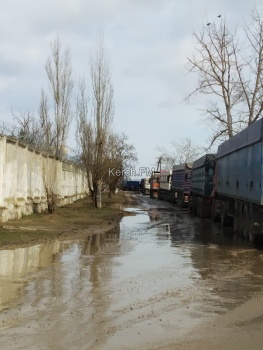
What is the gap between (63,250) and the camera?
13.1m

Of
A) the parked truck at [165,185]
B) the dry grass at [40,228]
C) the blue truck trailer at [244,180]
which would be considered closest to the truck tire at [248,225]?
the blue truck trailer at [244,180]

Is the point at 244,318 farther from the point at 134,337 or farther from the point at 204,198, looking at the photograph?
the point at 204,198

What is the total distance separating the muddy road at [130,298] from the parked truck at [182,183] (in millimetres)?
25207

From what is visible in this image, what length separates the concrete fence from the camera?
19.5 meters

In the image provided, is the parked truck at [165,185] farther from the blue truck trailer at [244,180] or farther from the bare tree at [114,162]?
the blue truck trailer at [244,180]

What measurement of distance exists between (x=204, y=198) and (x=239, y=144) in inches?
450

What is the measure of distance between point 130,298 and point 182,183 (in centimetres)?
3336

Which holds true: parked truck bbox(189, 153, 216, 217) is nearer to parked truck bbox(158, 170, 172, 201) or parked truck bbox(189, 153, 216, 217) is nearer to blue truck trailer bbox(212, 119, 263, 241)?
blue truck trailer bbox(212, 119, 263, 241)

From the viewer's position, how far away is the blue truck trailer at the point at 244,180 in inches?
546

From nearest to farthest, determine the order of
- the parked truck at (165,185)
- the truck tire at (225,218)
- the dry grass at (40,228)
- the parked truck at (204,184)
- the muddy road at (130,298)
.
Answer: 1. the muddy road at (130,298)
2. the dry grass at (40,228)
3. the truck tire at (225,218)
4. the parked truck at (204,184)
5. the parked truck at (165,185)

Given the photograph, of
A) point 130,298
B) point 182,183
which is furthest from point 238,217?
point 182,183

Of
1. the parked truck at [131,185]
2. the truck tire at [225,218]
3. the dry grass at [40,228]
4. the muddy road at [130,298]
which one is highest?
the parked truck at [131,185]

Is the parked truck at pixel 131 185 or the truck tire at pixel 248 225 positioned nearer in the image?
the truck tire at pixel 248 225

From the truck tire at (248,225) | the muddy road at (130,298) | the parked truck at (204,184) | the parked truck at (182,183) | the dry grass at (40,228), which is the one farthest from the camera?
the parked truck at (182,183)
